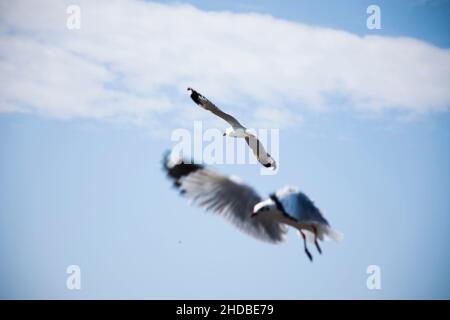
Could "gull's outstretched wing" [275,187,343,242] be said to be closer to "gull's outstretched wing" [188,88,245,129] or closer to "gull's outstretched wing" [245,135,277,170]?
"gull's outstretched wing" [245,135,277,170]

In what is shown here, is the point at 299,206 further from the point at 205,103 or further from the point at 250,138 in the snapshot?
the point at 205,103

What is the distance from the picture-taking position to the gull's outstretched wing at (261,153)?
27.3ft

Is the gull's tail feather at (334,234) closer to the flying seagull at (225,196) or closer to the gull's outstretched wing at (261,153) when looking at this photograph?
the flying seagull at (225,196)

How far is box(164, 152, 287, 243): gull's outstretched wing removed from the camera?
264 inches

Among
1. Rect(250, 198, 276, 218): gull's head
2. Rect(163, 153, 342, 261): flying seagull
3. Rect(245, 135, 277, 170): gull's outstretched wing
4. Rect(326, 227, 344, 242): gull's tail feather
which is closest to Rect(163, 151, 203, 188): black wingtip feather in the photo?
Rect(163, 153, 342, 261): flying seagull

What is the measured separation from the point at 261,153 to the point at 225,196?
1.68 metres

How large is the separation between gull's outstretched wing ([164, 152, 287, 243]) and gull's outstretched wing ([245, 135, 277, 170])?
162 cm

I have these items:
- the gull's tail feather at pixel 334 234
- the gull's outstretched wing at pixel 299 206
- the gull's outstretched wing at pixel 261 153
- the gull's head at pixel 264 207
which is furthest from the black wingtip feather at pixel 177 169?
the gull's outstretched wing at pixel 261 153
